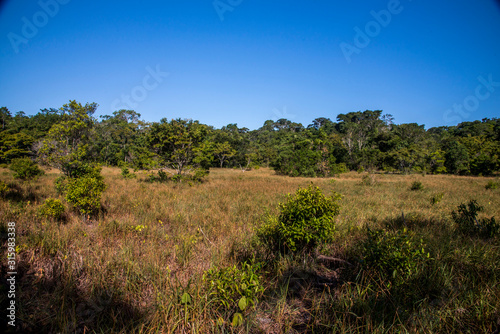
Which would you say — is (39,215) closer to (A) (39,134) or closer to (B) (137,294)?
(B) (137,294)

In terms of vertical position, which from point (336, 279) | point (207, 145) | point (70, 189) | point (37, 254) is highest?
point (207, 145)

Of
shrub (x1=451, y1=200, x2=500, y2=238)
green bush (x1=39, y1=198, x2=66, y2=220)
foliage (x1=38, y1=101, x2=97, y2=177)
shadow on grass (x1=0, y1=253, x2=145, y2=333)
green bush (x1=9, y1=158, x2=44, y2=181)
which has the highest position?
foliage (x1=38, y1=101, x2=97, y2=177)

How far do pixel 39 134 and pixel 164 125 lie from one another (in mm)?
30937

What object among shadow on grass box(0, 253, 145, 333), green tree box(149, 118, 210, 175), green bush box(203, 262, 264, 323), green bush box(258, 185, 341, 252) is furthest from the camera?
green tree box(149, 118, 210, 175)

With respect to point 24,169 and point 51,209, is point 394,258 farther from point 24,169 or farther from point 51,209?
point 24,169

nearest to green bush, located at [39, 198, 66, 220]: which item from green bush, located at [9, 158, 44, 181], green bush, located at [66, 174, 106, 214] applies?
green bush, located at [66, 174, 106, 214]

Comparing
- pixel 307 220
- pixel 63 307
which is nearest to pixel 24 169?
pixel 63 307

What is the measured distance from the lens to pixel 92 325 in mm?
2252

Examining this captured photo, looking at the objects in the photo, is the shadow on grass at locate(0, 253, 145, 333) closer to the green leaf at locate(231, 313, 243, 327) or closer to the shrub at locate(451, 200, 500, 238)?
the green leaf at locate(231, 313, 243, 327)

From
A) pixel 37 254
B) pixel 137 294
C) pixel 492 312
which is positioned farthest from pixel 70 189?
pixel 492 312

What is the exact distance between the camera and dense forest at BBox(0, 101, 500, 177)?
319 inches

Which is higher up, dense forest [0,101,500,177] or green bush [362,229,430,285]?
dense forest [0,101,500,177]

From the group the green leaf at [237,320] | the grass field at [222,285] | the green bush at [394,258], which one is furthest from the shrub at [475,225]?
the green leaf at [237,320]

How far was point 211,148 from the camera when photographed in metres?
15.6
